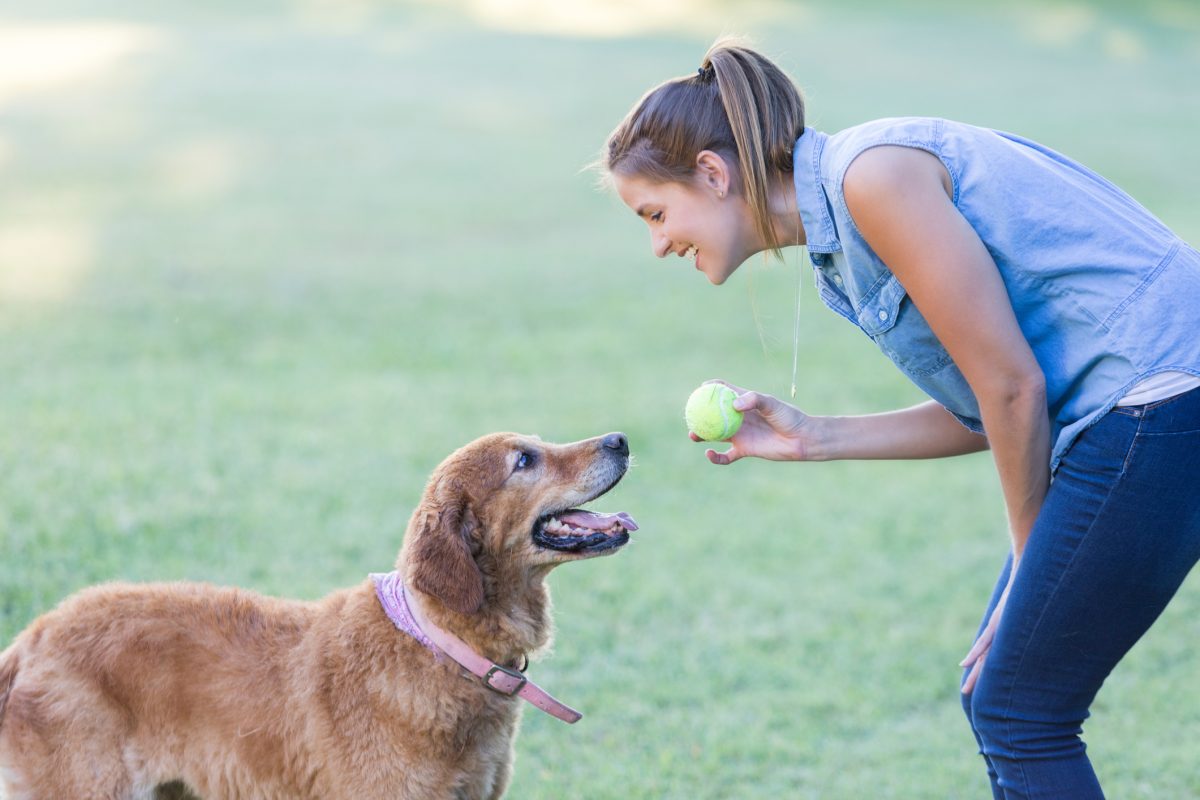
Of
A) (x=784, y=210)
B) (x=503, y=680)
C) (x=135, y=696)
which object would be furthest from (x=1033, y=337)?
(x=135, y=696)

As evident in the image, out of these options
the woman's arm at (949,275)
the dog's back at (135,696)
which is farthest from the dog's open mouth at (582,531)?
the woman's arm at (949,275)

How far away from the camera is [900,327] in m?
3.46

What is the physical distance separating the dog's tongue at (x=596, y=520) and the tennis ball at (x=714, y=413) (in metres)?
0.42

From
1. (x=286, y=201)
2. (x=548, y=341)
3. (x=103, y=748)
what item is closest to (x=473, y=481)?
(x=103, y=748)

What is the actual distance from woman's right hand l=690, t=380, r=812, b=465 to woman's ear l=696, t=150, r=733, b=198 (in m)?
0.67

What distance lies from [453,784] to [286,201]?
15332 mm

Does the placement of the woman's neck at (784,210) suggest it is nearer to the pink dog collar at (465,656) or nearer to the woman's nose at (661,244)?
the woman's nose at (661,244)

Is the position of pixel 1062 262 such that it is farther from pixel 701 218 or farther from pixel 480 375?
pixel 480 375

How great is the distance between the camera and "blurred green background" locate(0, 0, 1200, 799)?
6.32 m

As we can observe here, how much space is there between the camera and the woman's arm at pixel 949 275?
10.1ft

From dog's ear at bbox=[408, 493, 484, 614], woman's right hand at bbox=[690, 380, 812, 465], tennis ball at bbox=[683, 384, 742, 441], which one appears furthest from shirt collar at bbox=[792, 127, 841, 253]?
dog's ear at bbox=[408, 493, 484, 614]

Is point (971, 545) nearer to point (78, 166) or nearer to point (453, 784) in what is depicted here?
point (453, 784)

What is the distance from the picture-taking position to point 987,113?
84.8ft

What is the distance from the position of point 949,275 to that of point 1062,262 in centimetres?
34
